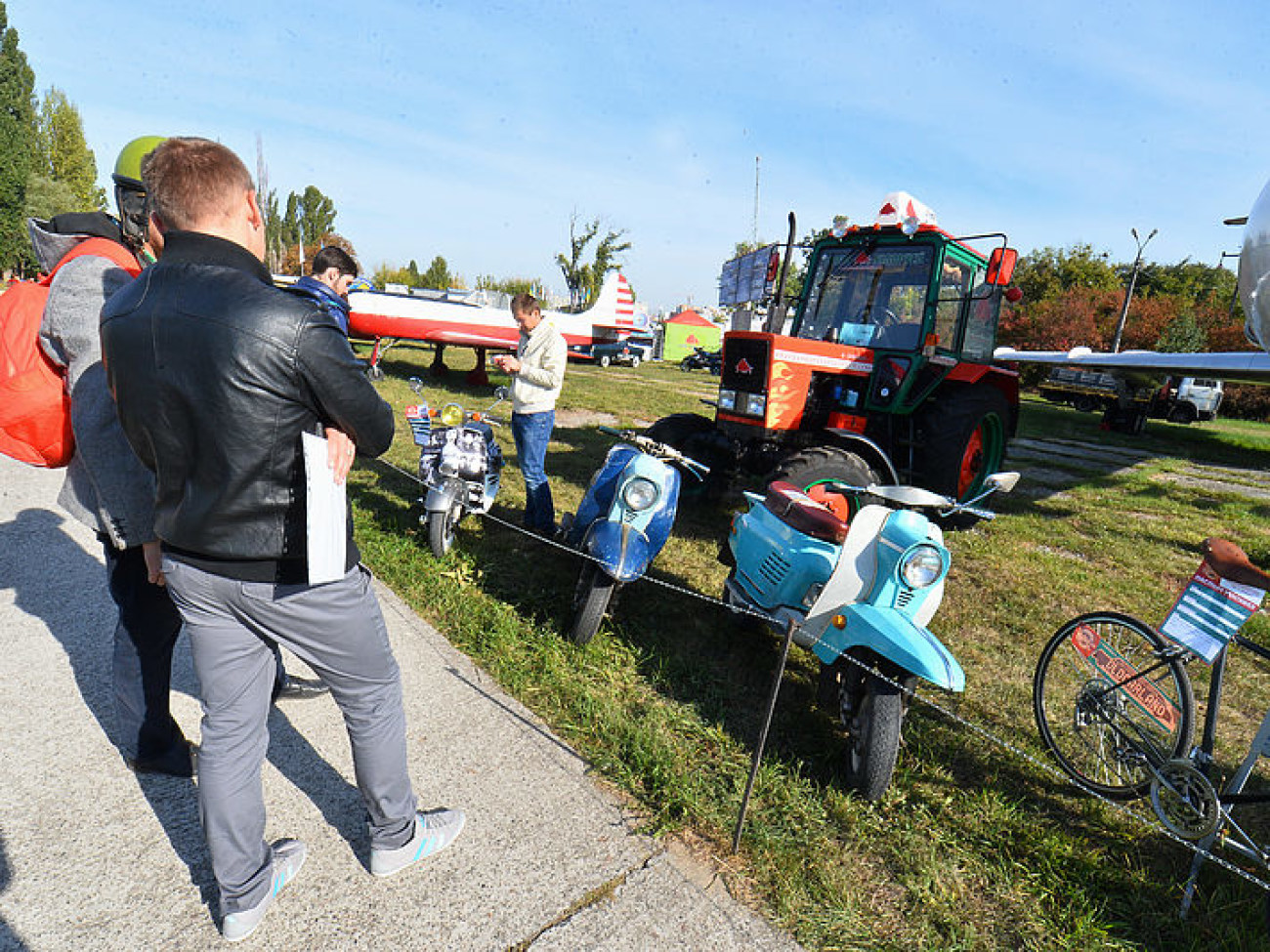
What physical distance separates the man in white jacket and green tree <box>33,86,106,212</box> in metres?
56.7

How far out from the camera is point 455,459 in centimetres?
469

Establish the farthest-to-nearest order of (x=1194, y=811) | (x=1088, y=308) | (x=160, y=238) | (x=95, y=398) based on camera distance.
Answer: (x=1088, y=308) < (x=1194, y=811) < (x=95, y=398) < (x=160, y=238)

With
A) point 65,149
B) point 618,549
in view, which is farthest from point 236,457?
point 65,149

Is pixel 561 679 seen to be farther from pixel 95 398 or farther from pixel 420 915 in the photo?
pixel 95 398

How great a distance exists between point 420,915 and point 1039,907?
6.50 ft

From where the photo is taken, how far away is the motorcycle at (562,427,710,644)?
3.33 m

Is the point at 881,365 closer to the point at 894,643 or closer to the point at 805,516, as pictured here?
the point at 805,516

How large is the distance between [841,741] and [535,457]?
271 cm

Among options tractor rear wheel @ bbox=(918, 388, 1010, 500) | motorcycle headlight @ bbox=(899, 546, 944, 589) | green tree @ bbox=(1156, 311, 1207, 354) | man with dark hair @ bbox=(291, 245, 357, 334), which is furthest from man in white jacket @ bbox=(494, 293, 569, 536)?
green tree @ bbox=(1156, 311, 1207, 354)

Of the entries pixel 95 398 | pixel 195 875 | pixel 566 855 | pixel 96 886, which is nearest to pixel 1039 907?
pixel 566 855

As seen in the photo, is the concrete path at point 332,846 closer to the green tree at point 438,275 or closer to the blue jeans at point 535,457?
the blue jeans at point 535,457

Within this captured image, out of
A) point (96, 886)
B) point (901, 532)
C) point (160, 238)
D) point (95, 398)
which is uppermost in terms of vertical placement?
point (160, 238)

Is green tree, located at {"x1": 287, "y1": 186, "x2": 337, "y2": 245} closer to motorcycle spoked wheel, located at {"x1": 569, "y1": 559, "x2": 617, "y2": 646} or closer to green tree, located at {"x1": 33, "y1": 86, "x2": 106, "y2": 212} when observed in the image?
green tree, located at {"x1": 33, "y1": 86, "x2": 106, "y2": 212}

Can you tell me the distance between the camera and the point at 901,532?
2.59m
